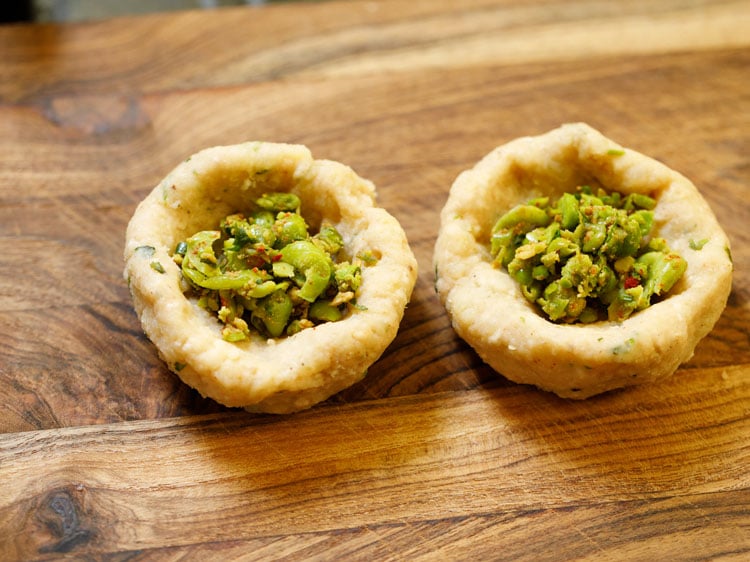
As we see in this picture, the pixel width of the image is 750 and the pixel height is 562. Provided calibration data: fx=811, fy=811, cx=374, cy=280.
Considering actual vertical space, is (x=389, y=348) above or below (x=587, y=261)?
below

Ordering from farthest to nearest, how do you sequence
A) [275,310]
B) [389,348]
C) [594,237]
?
[389,348] < [594,237] < [275,310]

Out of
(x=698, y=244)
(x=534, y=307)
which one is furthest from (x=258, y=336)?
(x=698, y=244)

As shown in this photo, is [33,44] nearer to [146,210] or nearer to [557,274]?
[146,210]

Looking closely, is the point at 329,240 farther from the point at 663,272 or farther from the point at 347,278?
the point at 663,272


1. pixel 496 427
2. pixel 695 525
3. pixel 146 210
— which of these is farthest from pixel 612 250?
pixel 146 210

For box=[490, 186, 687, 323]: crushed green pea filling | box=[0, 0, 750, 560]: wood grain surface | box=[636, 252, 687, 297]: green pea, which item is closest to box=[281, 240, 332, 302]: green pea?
box=[0, 0, 750, 560]: wood grain surface

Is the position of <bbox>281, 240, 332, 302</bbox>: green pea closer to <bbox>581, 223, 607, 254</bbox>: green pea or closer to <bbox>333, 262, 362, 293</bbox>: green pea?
<bbox>333, 262, 362, 293</bbox>: green pea
